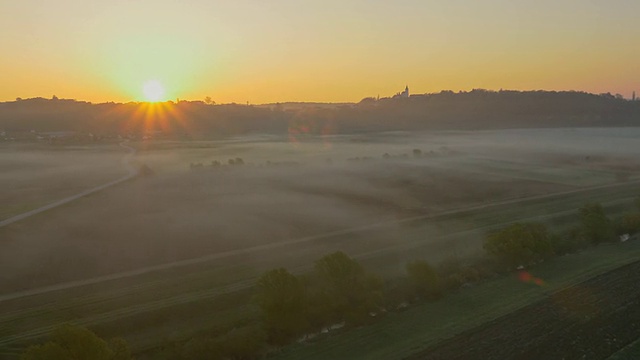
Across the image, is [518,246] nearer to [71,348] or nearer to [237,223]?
[237,223]

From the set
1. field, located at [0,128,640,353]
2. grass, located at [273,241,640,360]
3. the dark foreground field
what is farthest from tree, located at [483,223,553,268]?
the dark foreground field

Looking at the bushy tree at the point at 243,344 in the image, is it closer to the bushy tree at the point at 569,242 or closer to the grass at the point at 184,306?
the grass at the point at 184,306

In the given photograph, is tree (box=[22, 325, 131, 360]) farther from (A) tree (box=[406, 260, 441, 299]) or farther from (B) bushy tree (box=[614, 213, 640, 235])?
(B) bushy tree (box=[614, 213, 640, 235])

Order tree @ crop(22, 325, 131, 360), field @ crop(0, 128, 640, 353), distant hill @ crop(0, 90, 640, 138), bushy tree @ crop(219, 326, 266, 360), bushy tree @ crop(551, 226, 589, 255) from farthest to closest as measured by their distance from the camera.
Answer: distant hill @ crop(0, 90, 640, 138) < bushy tree @ crop(551, 226, 589, 255) < field @ crop(0, 128, 640, 353) < bushy tree @ crop(219, 326, 266, 360) < tree @ crop(22, 325, 131, 360)

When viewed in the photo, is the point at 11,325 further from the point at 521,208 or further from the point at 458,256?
the point at 521,208

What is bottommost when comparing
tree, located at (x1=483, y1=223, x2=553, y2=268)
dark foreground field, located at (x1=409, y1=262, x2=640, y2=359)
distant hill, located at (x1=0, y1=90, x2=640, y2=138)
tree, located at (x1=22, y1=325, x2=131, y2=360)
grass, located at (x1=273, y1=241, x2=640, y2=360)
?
grass, located at (x1=273, y1=241, x2=640, y2=360)

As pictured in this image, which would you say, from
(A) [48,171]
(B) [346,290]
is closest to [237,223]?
(B) [346,290]

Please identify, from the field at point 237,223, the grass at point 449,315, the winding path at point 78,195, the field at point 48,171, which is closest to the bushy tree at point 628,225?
the field at point 237,223
